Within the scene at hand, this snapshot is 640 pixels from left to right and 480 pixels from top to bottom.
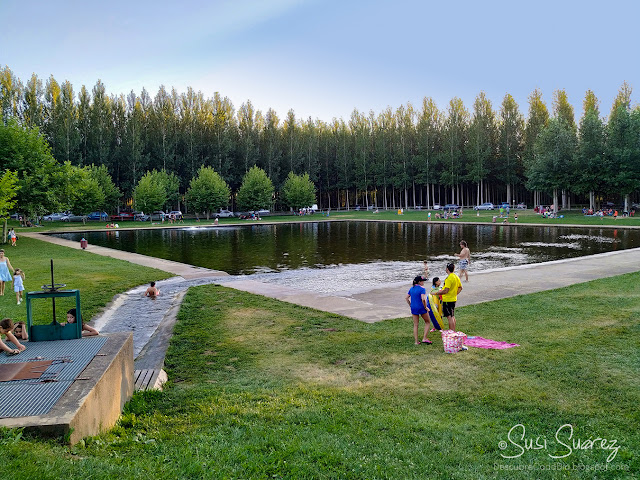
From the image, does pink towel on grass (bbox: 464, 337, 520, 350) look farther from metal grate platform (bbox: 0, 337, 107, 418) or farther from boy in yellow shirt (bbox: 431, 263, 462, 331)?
metal grate platform (bbox: 0, 337, 107, 418)

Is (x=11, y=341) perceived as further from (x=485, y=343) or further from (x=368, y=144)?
(x=368, y=144)

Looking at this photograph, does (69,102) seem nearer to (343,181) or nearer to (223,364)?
(343,181)

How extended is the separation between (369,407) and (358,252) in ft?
83.0

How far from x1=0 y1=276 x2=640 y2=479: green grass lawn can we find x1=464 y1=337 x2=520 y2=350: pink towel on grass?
42 cm

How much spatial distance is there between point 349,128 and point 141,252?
277ft

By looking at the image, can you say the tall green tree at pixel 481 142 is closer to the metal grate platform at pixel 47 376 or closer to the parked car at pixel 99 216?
the parked car at pixel 99 216

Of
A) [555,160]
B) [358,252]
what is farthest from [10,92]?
[555,160]

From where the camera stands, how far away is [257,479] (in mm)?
4762

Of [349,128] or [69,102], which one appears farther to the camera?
[349,128]

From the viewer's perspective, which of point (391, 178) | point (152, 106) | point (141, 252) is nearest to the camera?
point (141, 252)

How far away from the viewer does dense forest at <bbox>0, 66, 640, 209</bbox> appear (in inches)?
2518

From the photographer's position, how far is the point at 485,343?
32.7 ft

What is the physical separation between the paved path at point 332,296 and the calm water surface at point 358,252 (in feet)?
5.52

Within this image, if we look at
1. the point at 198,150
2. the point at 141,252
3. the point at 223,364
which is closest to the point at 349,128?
the point at 198,150
